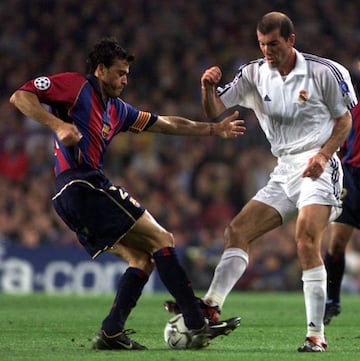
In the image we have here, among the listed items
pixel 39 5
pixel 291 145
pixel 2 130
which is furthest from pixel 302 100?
pixel 39 5

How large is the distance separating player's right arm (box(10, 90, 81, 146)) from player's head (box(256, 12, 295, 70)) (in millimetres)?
1471

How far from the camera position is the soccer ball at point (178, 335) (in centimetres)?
786

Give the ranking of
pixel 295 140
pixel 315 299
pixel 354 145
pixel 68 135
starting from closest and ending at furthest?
pixel 68 135 → pixel 315 299 → pixel 295 140 → pixel 354 145

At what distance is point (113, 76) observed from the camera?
7.83 m

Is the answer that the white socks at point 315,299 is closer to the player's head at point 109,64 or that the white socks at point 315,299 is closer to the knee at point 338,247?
the player's head at point 109,64

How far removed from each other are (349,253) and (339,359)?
33.6 feet

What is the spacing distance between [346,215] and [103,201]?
375 centimetres

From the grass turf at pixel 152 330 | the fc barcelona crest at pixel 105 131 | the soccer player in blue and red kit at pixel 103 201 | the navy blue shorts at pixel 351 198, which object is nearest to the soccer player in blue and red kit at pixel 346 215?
the navy blue shorts at pixel 351 198

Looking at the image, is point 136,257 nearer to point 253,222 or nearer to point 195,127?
point 253,222

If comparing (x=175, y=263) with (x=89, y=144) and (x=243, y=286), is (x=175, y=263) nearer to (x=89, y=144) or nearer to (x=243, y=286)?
(x=89, y=144)

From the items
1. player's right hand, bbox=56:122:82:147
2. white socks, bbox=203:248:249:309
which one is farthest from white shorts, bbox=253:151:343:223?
player's right hand, bbox=56:122:82:147

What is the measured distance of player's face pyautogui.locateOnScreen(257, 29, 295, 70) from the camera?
801cm

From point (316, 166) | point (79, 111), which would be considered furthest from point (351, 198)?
point (79, 111)

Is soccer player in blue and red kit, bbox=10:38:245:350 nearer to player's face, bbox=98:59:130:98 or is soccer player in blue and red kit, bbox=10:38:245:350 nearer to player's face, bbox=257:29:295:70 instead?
player's face, bbox=98:59:130:98
